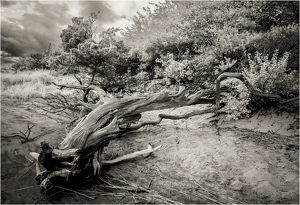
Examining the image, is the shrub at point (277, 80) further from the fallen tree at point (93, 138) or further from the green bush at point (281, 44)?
the green bush at point (281, 44)

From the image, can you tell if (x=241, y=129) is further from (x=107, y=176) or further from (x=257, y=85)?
(x=107, y=176)

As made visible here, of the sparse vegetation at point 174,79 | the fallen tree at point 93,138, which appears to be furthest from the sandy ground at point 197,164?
the fallen tree at point 93,138

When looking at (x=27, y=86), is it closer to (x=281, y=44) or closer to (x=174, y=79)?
(x=174, y=79)

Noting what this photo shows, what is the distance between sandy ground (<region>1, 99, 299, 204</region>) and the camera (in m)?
2.89

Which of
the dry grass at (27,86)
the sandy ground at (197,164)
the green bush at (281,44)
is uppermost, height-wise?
the green bush at (281,44)

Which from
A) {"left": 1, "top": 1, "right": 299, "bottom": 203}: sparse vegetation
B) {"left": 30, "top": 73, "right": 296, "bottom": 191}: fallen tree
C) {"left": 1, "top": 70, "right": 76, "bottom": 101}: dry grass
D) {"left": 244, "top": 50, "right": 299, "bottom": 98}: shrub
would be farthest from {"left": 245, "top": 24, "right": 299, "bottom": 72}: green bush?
{"left": 1, "top": 70, "right": 76, "bottom": 101}: dry grass

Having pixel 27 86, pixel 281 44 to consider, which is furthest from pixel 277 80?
pixel 27 86

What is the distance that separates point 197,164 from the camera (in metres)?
3.73

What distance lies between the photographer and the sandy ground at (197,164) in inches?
114

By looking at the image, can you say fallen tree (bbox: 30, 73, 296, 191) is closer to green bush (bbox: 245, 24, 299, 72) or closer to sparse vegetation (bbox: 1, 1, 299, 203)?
sparse vegetation (bbox: 1, 1, 299, 203)

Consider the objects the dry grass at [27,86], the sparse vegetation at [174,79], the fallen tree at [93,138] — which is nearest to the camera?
the fallen tree at [93,138]

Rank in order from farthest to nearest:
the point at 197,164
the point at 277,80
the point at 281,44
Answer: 1. the point at 281,44
2. the point at 277,80
3. the point at 197,164

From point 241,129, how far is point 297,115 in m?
1.16

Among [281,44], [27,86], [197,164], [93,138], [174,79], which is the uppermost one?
[281,44]
